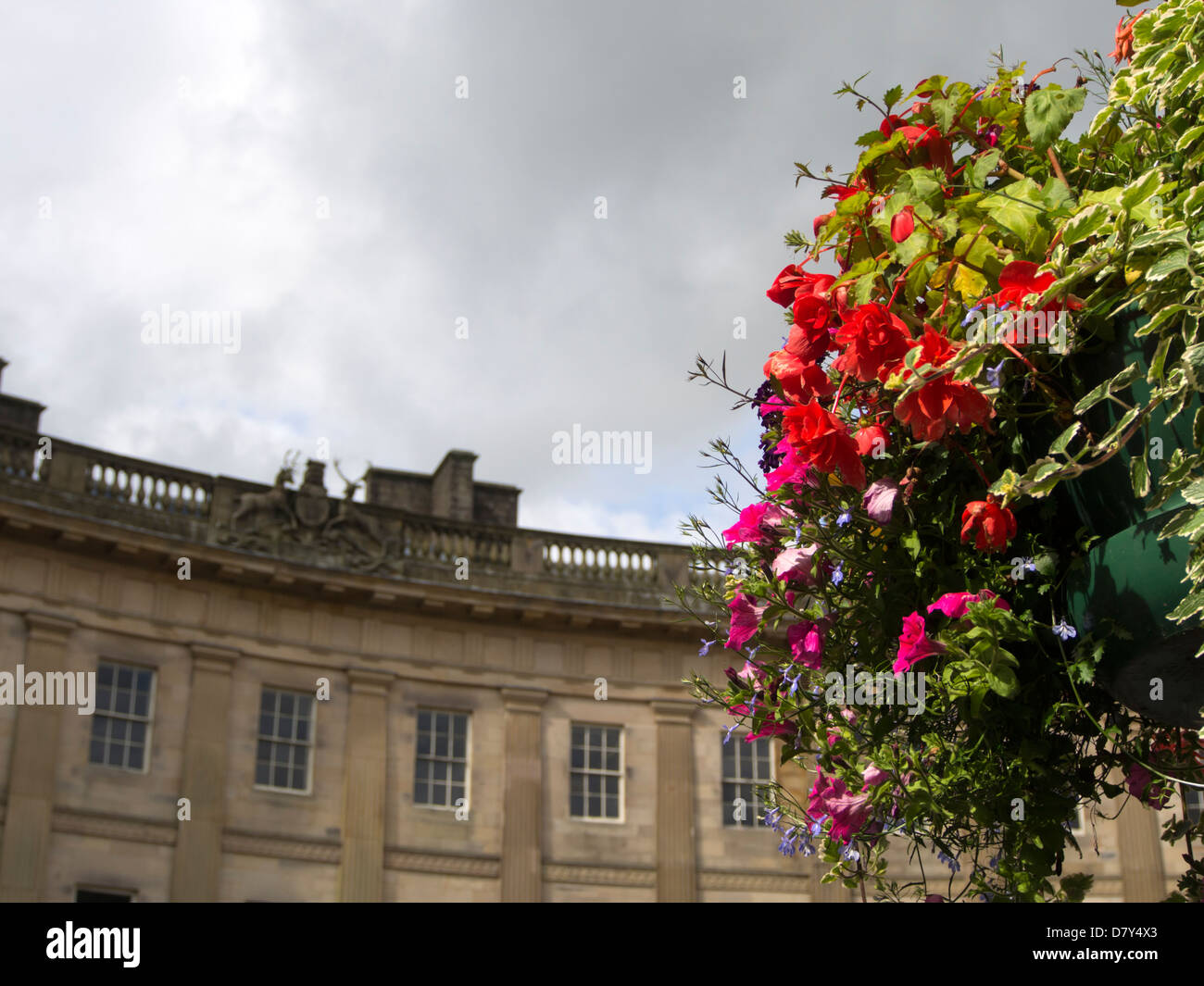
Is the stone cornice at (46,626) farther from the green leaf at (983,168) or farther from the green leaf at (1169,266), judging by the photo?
the green leaf at (1169,266)

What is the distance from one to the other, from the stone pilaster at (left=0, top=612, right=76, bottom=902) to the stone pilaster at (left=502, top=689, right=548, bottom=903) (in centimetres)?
822

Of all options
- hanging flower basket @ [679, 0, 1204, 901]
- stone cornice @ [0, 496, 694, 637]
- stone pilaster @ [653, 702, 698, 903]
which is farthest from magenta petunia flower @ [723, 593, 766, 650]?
stone pilaster @ [653, 702, 698, 903]

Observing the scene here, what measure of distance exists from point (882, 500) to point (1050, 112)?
867mm

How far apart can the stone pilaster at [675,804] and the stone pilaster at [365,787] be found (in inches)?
217

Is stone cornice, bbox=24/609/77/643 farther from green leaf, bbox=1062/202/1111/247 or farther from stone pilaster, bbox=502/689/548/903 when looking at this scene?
green leaf, bbox=1062/202/1111/247

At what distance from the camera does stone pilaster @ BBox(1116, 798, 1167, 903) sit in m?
28.7

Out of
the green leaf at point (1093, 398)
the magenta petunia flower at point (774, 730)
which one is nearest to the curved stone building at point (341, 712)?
the magenta petunia flower at point (774, 730)

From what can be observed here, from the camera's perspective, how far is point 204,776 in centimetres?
2430

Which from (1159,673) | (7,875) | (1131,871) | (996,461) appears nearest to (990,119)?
(996,461)

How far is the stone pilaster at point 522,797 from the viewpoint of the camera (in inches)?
1022

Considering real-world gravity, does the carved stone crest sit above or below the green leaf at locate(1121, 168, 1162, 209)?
above

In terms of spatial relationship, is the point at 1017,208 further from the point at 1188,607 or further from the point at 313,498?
the point at 313,498

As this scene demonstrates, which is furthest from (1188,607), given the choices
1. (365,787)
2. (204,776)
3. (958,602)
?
(365,787)
